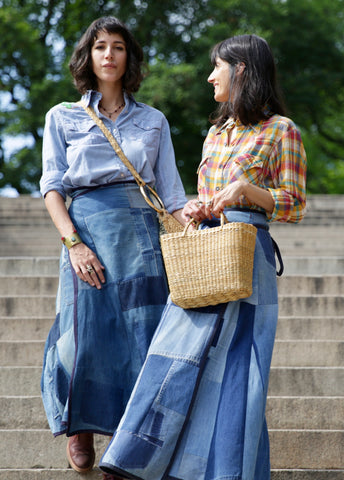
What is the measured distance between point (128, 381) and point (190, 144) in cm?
1367

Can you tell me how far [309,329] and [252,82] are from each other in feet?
8.63

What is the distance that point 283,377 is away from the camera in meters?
4.16

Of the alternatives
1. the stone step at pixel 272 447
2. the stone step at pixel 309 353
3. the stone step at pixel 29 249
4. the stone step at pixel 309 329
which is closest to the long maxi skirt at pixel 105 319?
the stone step at pixel 272 447

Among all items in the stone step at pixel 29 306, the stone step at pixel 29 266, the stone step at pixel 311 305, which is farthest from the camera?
the stone step at pixel 29 266

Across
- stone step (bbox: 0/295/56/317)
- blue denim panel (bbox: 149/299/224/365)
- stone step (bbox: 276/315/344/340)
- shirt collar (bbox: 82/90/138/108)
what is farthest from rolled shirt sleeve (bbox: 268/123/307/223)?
stone step (bbox: 0/295/56/317)

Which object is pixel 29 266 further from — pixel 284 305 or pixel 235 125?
pixel 235 125

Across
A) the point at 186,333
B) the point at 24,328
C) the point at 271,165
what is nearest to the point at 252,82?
the point at 271,165

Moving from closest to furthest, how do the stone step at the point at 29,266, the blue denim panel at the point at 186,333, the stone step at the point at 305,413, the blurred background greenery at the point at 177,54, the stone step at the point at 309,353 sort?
the blue denim panel at the point at 186,333
the stone step at the point at 305,413
the stone step at the point at 309,353
the stone step at the point at 29,266
the blurred background greenery at the point at 177,54

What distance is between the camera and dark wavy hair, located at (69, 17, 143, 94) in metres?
3.22

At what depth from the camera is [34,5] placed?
1683 centimetres

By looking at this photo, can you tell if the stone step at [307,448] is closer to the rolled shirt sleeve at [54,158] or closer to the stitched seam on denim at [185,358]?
the stitched seam on denim at [185,358]

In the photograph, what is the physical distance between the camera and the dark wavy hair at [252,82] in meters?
2.76

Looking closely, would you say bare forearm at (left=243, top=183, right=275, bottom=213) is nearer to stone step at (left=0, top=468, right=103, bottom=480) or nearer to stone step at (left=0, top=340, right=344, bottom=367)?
stone step at (left=0, top=468, right=103, bottom=480)

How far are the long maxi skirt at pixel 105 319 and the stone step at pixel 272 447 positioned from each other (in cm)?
64
